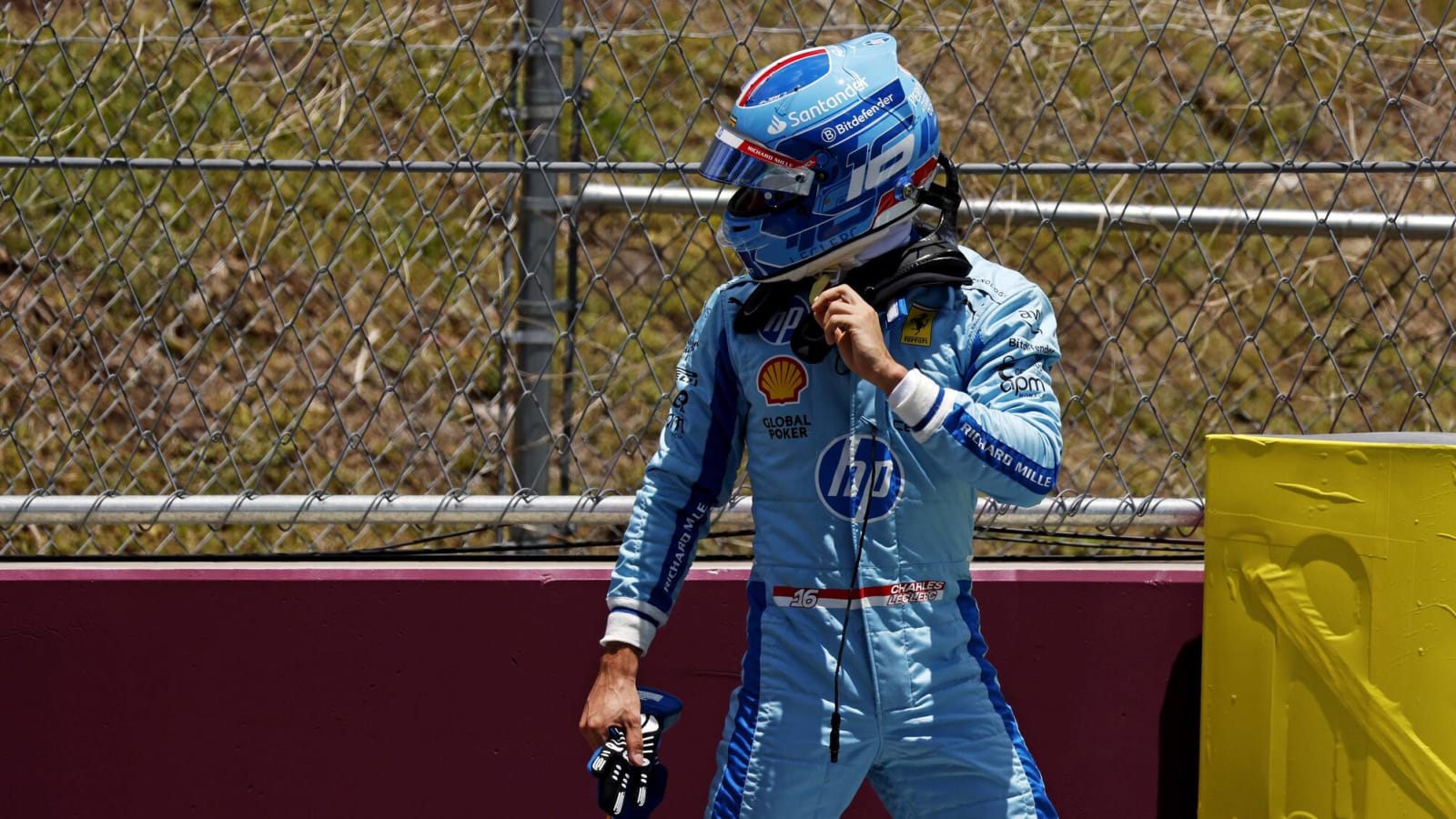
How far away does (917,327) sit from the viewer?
7.77 ft

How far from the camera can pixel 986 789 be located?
2301 mm

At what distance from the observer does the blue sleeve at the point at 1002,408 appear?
2160 millimetres

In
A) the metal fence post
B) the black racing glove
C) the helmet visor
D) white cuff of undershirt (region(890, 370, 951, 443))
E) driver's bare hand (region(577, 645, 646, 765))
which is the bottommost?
the black racing glove

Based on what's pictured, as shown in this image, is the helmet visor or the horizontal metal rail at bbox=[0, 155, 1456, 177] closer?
the helmet visor

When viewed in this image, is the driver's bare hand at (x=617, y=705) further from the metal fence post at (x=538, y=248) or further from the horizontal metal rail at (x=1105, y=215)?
the horizontal metal rail at (x=1105, y=215)

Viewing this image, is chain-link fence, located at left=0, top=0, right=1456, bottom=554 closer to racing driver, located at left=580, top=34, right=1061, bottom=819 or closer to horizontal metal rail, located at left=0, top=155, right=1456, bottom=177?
horizontal metal rail, located at left=0, top=155, right=1456, bottom=177

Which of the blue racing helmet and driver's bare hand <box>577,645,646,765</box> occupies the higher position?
the blue racing helmet

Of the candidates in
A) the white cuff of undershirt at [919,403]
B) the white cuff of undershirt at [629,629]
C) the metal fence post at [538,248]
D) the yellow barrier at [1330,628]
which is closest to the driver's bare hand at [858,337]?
the white cuff of undershirt at [919,403]

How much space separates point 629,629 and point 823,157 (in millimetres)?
786

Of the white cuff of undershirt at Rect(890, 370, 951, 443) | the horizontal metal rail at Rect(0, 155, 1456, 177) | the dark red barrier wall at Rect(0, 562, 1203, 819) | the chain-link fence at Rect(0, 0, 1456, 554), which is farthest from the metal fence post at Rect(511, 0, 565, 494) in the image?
the white cuff of undershirt at Rect(890, 370, 951, 443)

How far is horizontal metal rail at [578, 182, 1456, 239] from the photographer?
11.5 feet

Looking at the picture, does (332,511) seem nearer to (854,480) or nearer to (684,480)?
(684,480)

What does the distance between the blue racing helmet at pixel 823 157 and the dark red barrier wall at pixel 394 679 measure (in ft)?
3.79

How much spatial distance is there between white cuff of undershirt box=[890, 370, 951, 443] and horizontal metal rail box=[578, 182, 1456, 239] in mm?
1300
